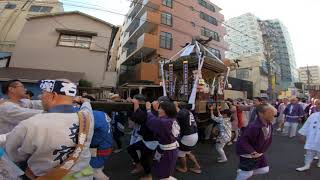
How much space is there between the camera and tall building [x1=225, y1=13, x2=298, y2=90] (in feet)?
99.6

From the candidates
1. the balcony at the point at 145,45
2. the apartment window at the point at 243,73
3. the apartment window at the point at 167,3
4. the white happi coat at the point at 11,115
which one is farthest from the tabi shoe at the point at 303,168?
the apartment window at the point at 243,73

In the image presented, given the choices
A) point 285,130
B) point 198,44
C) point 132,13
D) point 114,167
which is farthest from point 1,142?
point 132,13

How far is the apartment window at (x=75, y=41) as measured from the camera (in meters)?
17.7

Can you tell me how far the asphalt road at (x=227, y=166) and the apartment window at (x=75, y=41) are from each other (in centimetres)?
1219

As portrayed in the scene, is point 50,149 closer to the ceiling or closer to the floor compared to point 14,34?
closer to the floor

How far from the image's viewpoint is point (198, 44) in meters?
9.42

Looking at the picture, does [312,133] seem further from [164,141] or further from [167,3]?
[167,3]

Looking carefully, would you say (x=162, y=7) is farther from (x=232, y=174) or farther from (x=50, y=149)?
(x=50, y=149)

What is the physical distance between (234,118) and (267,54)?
61.3 feet

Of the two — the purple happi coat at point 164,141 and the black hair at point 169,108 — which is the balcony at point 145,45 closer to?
the black hair at point 169,108

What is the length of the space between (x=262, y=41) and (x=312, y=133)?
24.6 m

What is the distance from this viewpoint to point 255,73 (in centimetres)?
3641

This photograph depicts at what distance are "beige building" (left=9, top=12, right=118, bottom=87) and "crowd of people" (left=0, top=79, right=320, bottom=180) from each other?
10636mm

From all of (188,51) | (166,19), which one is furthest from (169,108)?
(166,19)
